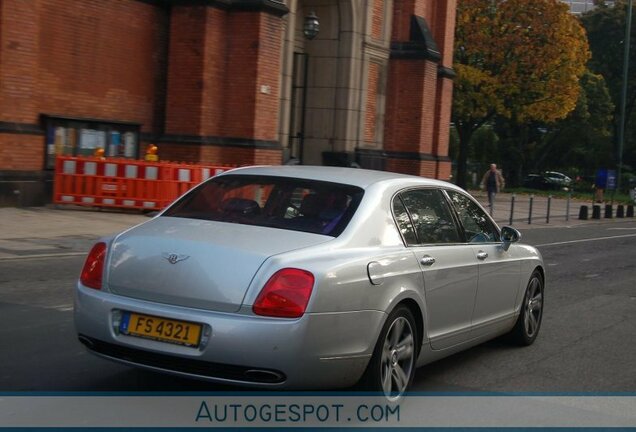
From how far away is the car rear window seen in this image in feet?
18.4

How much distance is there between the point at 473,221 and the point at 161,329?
296 centimetres

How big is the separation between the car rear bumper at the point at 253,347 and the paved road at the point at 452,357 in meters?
0.66

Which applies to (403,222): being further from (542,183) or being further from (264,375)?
(542,183)

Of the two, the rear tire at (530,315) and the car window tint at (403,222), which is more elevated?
the car window tint at (403,222)

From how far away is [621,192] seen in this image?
58500 millimetres

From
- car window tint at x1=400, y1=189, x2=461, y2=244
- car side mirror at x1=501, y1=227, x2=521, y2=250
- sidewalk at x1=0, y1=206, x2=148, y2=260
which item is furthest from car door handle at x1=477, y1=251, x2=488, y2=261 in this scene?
sidewalk at x1=0, y1=206, x2=148, y2=260

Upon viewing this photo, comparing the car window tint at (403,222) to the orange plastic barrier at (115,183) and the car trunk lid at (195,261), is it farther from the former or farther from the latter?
the orange plastic barrier at (115,183)

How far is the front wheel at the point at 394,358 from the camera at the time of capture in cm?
527

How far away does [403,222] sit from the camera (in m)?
Answer: 5.90

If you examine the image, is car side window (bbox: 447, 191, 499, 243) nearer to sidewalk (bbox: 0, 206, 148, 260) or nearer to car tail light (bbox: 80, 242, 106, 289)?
car tail light (bbox: 80, 242, 106, 289)

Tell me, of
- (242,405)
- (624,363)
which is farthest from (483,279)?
(242,405)

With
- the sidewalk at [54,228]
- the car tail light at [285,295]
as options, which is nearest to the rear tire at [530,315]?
the car tail light at [285,295]

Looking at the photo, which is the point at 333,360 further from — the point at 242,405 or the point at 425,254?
the point at 425,254

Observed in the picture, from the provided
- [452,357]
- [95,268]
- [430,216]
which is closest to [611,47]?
[452,357]
